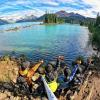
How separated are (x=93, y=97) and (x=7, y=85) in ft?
21.9

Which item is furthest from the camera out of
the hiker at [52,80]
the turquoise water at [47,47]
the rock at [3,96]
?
the turquoise water at [47,47]

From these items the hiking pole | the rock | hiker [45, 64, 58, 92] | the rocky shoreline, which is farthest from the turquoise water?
the hiking pole

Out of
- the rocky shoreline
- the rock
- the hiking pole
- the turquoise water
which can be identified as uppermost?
the hiking pole

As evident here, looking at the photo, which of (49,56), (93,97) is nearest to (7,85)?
(93,97)

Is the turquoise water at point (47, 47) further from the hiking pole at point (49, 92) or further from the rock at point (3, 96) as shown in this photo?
the hiking pole at point (49, 92)

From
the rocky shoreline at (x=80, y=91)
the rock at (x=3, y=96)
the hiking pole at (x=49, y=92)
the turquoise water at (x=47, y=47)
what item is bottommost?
the turquoise water at (x=47, y=47)

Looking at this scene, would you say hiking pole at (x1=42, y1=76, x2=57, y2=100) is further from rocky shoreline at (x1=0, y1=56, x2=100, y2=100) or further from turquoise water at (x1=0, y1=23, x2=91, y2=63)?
turquoise water at (x1=0, y1=23, x2=91, y2=63)

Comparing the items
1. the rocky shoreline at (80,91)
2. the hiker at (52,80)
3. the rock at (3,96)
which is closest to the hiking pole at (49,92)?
the hiker at (52,80)

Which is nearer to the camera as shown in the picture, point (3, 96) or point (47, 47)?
point (3, 96)

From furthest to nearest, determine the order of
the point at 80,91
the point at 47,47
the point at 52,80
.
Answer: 1. the point at 47,47
2. the point at 80,91
3. the point at 52,80

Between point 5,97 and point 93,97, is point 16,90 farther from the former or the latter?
point 93,97

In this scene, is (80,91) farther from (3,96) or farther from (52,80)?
(3,96)

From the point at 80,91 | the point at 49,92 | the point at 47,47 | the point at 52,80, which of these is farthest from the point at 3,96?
the point at 47,47

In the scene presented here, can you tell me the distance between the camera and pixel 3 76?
28.8 m
